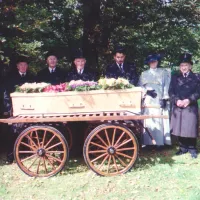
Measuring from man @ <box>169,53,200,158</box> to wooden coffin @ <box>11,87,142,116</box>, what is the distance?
1.18 metres

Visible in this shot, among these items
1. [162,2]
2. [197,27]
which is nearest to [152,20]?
[162,2]

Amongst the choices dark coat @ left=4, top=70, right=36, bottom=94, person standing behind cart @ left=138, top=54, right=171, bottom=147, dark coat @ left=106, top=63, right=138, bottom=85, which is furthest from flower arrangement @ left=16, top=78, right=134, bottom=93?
person standing behind cart @ left=138, top=54, right=171, bottom=147

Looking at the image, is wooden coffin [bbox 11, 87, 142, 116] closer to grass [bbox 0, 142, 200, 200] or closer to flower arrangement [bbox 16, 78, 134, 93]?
flower arrangement [bbox 16, 78, 134, 93]

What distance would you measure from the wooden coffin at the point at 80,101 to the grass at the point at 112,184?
0.99 meters

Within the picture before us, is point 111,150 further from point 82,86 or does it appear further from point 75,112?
point 82,86

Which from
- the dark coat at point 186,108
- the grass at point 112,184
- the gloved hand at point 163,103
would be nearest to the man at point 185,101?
the dark coat at point 186,108

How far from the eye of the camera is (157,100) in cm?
607

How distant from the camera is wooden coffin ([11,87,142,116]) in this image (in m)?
4.73

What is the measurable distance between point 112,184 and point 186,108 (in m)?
1.94

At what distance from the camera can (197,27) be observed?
823 cm

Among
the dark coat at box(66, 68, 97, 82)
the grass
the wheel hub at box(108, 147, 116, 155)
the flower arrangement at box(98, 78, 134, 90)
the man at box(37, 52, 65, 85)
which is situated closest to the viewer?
the grass

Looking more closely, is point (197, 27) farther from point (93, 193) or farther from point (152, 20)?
point (93, 193)

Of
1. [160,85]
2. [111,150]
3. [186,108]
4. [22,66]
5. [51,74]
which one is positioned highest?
[22,66]

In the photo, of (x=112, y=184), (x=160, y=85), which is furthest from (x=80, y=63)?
(x=112, y=184)
